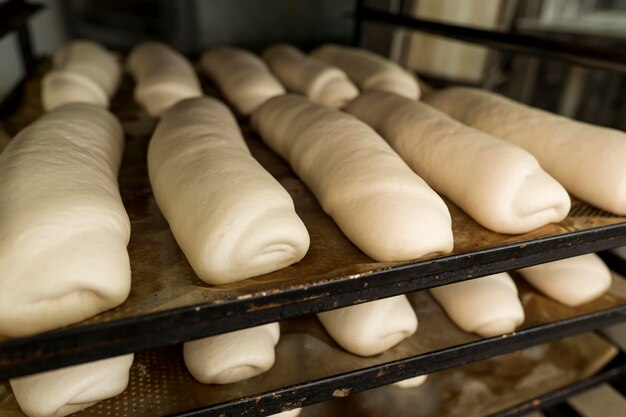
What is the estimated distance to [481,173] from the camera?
3.17ft

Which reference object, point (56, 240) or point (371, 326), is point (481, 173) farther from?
point (56, 240)

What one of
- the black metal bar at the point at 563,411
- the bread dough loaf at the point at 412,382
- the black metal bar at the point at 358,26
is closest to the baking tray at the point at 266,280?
the bread dough loaf at the point at 412,382

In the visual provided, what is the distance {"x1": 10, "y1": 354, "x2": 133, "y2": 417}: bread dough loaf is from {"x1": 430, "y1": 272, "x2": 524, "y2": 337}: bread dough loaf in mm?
719

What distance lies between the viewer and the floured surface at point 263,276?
28.2 inches

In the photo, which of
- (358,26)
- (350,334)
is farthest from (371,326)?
Answer: (358,26)

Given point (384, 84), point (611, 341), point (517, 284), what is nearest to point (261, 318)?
point (517, 284)

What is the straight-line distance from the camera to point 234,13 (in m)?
2.23

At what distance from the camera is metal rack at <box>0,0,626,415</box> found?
639mm

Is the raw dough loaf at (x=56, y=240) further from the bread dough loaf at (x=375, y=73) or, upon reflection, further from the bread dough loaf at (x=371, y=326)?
the bread dough loaf at (x=375, y=73)

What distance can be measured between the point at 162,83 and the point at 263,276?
974 millimetres

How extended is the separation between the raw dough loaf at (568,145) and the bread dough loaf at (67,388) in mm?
980

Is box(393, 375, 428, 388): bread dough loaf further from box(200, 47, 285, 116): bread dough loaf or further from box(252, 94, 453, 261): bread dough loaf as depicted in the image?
box(200, 47, 285, 116): bread dough loaf

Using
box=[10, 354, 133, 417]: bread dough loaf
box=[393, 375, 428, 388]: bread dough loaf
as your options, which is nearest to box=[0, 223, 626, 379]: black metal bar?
box=[10, 354, 133, 417]: bread dough loaf

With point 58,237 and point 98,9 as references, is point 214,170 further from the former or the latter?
point 98,9
